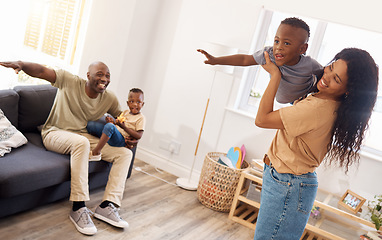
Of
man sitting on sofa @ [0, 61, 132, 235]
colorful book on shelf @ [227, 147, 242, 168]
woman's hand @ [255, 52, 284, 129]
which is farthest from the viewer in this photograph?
colorful book on shelf @ [227, 147, 242, 168]

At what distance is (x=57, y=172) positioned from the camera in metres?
2.61

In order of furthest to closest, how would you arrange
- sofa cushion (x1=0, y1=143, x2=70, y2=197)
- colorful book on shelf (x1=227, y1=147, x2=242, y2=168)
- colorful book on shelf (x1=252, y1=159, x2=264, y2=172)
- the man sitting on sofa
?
colorful book on shelf (x1=227, y1=147, x2=242, y2=168)
colorful book on shelf (x1=252, y1=159, x2=264, y2=172)
the man sitting on sofa
sofa cushion (x1=0, y1=143, x2=70, y2=197)

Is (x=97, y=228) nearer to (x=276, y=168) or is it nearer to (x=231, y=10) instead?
(x=276, y=168)

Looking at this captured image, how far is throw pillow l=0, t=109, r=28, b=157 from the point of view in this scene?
2.55m

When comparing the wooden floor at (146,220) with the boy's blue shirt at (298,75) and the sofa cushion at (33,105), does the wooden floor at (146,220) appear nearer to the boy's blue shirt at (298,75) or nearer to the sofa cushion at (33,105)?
the sofa cushion at (33,105)

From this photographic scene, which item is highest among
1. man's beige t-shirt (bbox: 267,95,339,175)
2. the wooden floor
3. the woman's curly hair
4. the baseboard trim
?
the woman's curly hair

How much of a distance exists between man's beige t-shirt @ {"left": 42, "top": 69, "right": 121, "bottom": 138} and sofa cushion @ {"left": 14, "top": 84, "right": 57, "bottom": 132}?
164mm

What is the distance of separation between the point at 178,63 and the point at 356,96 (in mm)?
2724

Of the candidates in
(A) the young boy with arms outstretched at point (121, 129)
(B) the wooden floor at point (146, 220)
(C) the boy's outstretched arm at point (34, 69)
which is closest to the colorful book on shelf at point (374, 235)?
(B) the wooden floor at point (146, 220)

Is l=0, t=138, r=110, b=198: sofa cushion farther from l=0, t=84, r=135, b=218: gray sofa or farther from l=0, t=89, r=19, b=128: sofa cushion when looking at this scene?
l=0, t=89, r=19, b=128: sofa cushion

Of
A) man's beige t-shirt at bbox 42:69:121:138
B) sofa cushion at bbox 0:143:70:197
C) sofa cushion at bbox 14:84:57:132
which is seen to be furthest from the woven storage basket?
sofa cushion at bbox 14:84:57:132

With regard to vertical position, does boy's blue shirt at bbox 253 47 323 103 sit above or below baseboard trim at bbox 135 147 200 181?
above

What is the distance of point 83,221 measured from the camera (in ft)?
8.61

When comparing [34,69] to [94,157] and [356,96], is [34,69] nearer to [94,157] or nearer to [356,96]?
[94,157]
